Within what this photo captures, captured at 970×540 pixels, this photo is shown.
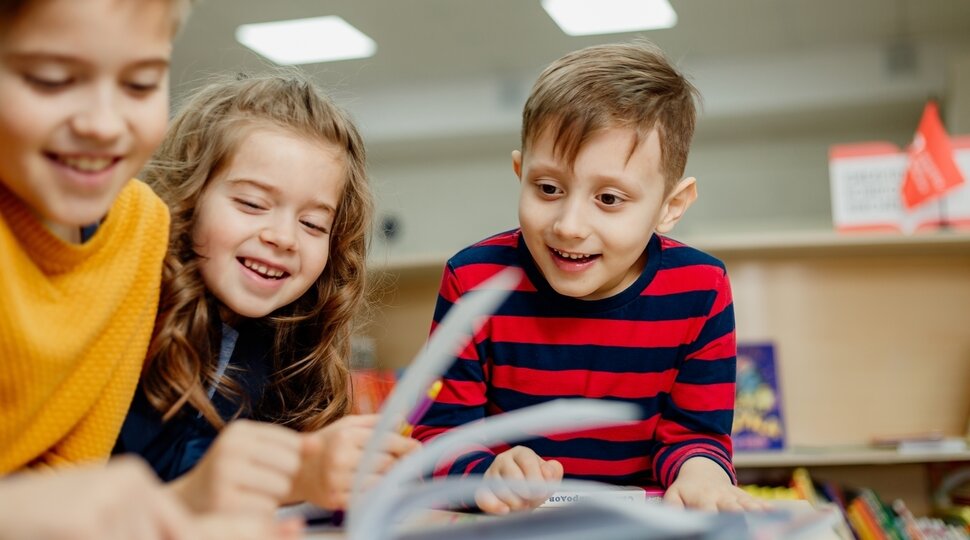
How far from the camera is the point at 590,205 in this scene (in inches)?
34.8

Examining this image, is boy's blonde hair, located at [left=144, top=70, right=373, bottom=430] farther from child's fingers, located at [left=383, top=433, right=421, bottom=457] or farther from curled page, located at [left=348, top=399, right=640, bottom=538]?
curled page, located at [left=348, top=399, right=640, bottom=538]

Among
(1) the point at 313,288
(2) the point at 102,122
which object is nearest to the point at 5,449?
(2) the point at 102,122

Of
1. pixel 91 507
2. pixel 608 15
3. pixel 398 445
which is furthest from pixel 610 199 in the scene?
pixel 608 15

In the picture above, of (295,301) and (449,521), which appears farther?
(295,301)

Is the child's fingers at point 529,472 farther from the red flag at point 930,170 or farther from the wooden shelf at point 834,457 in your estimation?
the red flag at point 930,170

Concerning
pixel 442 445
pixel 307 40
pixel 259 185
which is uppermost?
pixel 307 40

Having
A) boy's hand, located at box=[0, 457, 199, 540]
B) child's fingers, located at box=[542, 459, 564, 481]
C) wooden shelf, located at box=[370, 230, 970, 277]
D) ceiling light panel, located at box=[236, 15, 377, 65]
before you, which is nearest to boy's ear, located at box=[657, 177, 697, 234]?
child's fingers, located at box=[542, 459, 564, 481]

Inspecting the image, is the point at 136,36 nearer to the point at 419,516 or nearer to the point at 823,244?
the point at 419,516

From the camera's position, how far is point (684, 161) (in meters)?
1.01

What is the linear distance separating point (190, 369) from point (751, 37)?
464cm

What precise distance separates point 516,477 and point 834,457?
180 cm

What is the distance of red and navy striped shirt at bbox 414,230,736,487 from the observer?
961 millimetres

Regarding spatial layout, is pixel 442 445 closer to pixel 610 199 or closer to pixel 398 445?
pixel 398 445

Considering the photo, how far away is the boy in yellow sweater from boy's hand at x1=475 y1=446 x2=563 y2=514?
0.28m
